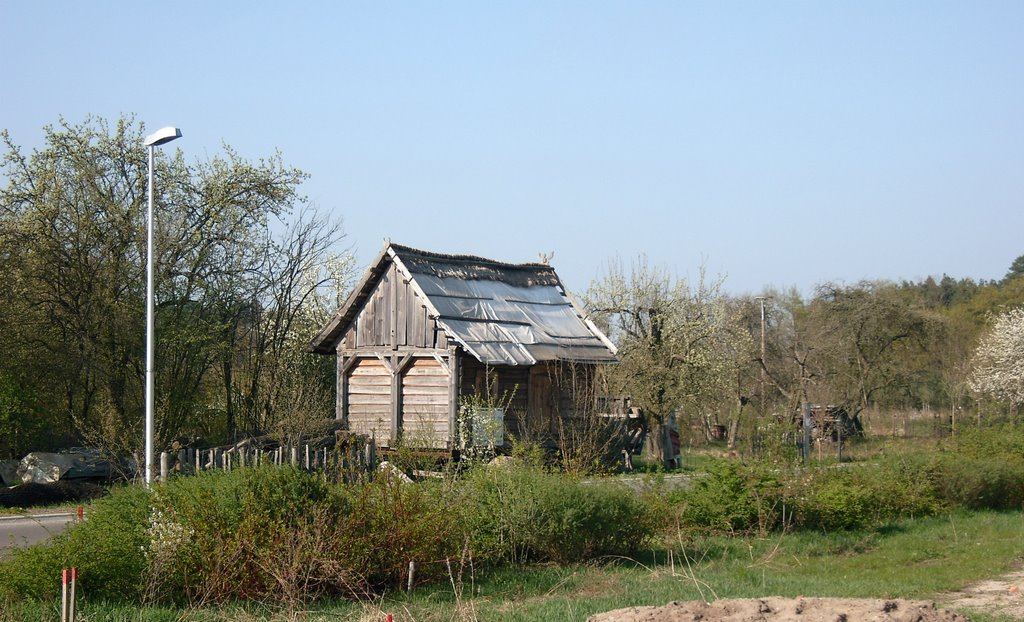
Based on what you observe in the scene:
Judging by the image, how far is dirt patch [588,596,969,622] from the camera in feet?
26.2

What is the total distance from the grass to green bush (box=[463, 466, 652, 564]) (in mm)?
366

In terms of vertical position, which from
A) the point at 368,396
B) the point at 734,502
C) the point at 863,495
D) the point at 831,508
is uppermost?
the point at 368,396

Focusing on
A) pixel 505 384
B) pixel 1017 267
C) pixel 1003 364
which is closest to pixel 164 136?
pixel 505 384

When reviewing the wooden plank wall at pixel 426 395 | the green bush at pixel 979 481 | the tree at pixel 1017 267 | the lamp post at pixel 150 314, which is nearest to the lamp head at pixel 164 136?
the lamp post at pixel 150 314

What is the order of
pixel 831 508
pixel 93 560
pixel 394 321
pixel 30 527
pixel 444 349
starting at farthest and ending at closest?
pixel 394 321, pixel 444 349, pixel 30 527, pixel 831 508, pixel 93 560

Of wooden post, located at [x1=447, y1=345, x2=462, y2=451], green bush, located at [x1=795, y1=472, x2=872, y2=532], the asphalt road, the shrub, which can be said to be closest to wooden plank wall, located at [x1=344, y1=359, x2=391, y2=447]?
wooden post, located at [x1=447, y1=345, x2=462, y2=451]

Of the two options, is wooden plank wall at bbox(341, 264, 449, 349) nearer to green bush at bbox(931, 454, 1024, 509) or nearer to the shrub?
green bush at bbox(931, 454, 1024, 509)

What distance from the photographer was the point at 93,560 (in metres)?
10.2

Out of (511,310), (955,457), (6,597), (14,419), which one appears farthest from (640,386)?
(6,597)

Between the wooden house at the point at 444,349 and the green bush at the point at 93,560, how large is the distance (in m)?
15.0

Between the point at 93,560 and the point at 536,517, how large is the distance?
18.4ft

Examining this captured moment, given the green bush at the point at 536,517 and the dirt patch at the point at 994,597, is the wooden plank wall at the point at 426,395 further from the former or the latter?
the dirt patch at the point at 994,597

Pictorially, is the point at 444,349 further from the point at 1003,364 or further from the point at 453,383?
the point at 1003,364

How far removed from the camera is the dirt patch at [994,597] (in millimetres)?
11648
